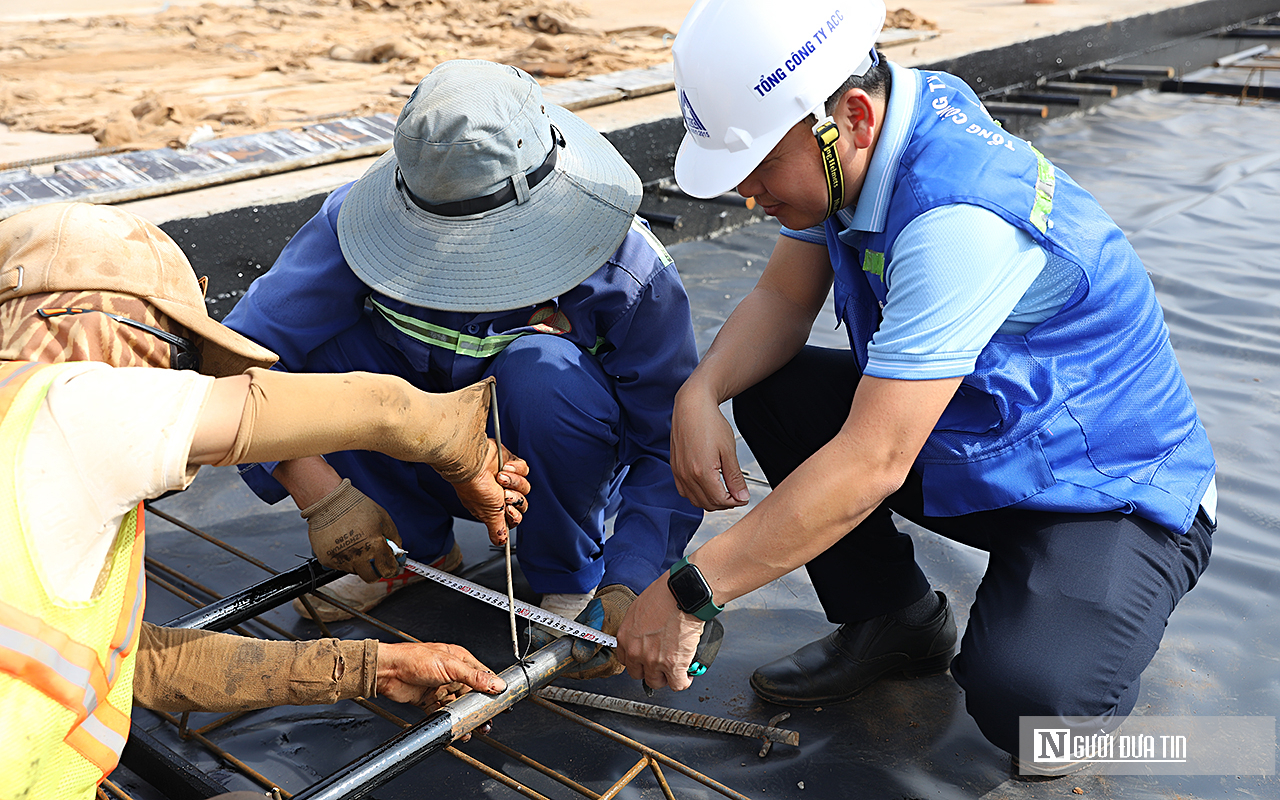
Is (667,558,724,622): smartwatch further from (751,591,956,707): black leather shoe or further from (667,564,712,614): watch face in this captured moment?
(751,591,956,707): black leather shoe

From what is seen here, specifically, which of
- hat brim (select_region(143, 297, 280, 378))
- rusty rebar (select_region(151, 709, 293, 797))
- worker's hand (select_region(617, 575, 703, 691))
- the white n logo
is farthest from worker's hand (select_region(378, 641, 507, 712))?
the white n logo

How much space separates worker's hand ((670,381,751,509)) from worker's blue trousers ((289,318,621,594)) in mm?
248

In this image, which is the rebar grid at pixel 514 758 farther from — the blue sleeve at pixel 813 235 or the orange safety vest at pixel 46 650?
the blue sleeve at pixel 813 235

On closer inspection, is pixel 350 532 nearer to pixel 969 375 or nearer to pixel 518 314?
pixel 518 314

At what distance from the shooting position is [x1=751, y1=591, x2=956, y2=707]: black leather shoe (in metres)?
2.26

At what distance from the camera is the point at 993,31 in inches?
330

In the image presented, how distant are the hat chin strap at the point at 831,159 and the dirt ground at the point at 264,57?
12.7 feet

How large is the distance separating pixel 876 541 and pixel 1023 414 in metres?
0.53

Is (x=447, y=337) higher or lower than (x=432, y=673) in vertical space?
higher

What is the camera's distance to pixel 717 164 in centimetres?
192

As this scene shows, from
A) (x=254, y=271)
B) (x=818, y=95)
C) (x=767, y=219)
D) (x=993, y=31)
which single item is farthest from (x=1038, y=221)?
(x=993, y=31)

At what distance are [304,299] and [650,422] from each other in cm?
90

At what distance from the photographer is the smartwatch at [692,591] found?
5.77 feet
